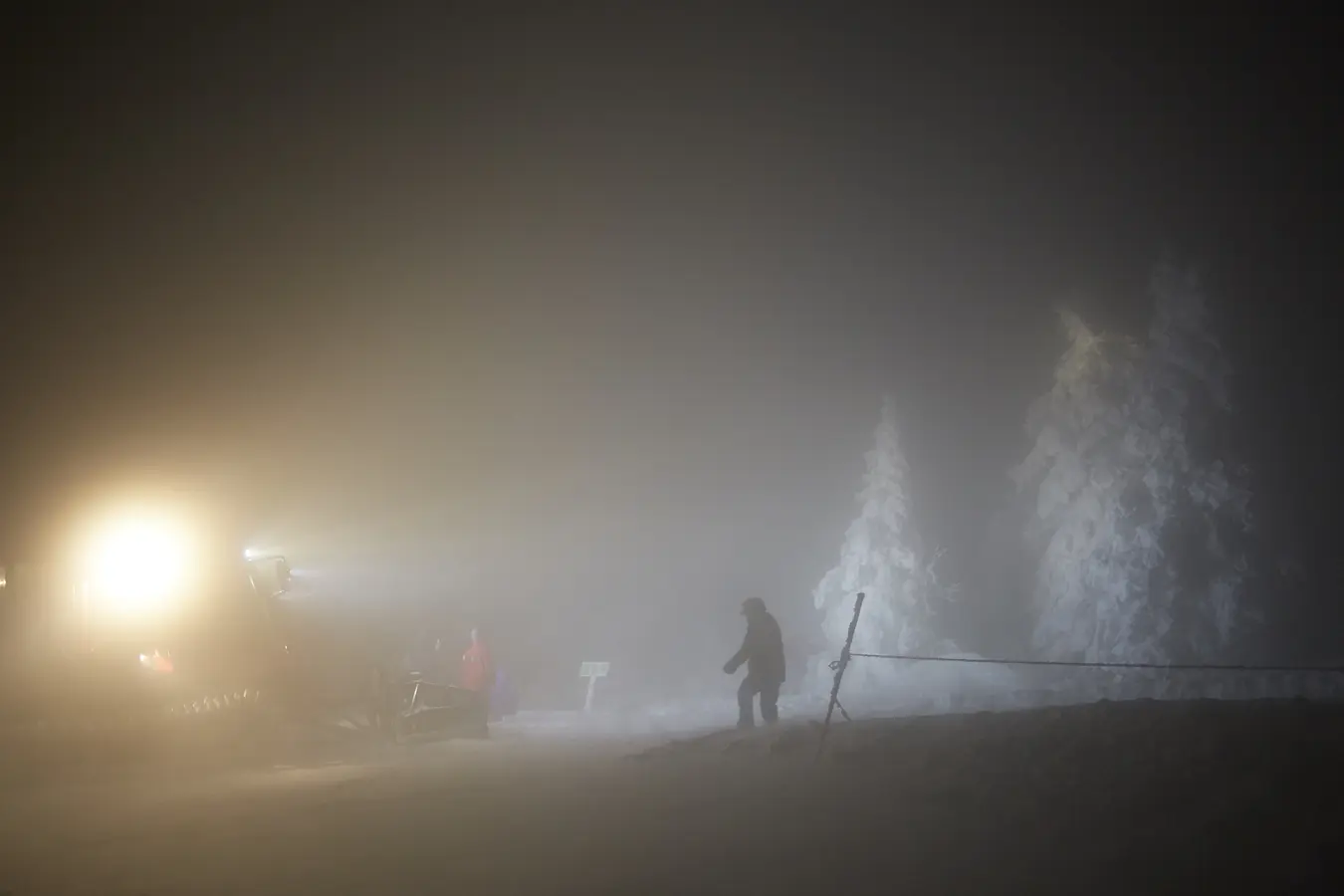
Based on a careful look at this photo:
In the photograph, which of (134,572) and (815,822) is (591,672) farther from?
(815,822)

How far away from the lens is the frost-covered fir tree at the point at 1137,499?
28453 mm

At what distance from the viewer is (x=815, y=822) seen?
6.54m

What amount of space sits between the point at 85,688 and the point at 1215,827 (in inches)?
552

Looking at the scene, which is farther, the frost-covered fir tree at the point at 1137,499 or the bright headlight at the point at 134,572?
the frost-covered fir tree at the point at 1137,499

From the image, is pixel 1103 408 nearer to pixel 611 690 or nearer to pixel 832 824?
pixel 611 690

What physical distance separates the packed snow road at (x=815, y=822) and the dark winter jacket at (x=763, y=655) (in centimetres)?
401

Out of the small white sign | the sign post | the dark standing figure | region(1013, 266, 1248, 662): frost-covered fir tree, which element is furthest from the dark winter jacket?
region(1013, 266, 1248, 662): frost-covered fir tree

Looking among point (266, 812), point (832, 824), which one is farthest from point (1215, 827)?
point (266, 812)

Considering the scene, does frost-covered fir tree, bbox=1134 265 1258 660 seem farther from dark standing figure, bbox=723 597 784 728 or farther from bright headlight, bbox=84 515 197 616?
bright headlight, bbox=84 515 197 616

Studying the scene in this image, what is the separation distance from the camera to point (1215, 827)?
5.30 meters

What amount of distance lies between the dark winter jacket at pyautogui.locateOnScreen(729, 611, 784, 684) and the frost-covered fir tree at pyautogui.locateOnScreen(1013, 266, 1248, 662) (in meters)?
18.1

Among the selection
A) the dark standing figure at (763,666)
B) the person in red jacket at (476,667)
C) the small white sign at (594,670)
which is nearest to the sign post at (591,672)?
the small white sign at (594,670)

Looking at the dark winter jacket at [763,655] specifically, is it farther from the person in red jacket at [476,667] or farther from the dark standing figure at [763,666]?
the person in red jacket at [476,667]

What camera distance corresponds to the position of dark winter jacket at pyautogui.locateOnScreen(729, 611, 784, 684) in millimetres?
13766
